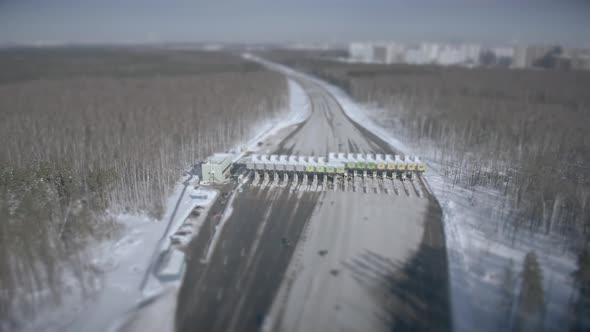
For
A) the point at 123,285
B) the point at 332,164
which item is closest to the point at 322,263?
the point at 123,285

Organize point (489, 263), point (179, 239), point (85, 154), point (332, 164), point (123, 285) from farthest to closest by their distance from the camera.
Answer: point (85, 154), point (332, 164), point (179, 239), point (489, 263), point (123, 285)

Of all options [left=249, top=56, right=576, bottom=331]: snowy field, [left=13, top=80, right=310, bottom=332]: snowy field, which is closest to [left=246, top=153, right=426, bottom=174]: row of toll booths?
[left=249, top=56, right=576, bottom=331]: snowy field

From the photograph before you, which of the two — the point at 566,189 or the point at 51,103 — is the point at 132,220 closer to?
the point at 566,189

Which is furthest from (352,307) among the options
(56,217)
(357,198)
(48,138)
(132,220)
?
(48,138)

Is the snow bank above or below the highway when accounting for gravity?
above

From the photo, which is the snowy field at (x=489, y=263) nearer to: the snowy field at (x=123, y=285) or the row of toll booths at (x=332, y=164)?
the row of toll booths at (x=332, y=164)

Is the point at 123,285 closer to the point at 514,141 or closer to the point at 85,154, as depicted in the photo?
the point at 85,154

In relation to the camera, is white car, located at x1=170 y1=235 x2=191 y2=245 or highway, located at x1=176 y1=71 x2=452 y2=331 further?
white car, located at x1=170 y1=235 x2=191 y2=245

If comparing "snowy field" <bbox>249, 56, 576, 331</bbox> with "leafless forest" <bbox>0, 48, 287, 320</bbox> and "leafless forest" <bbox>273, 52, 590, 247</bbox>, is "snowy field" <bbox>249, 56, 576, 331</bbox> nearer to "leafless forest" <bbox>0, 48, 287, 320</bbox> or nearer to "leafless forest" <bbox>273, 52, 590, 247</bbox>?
"leafless forest" <bbox>273, 52, 590, 247</bbox>
